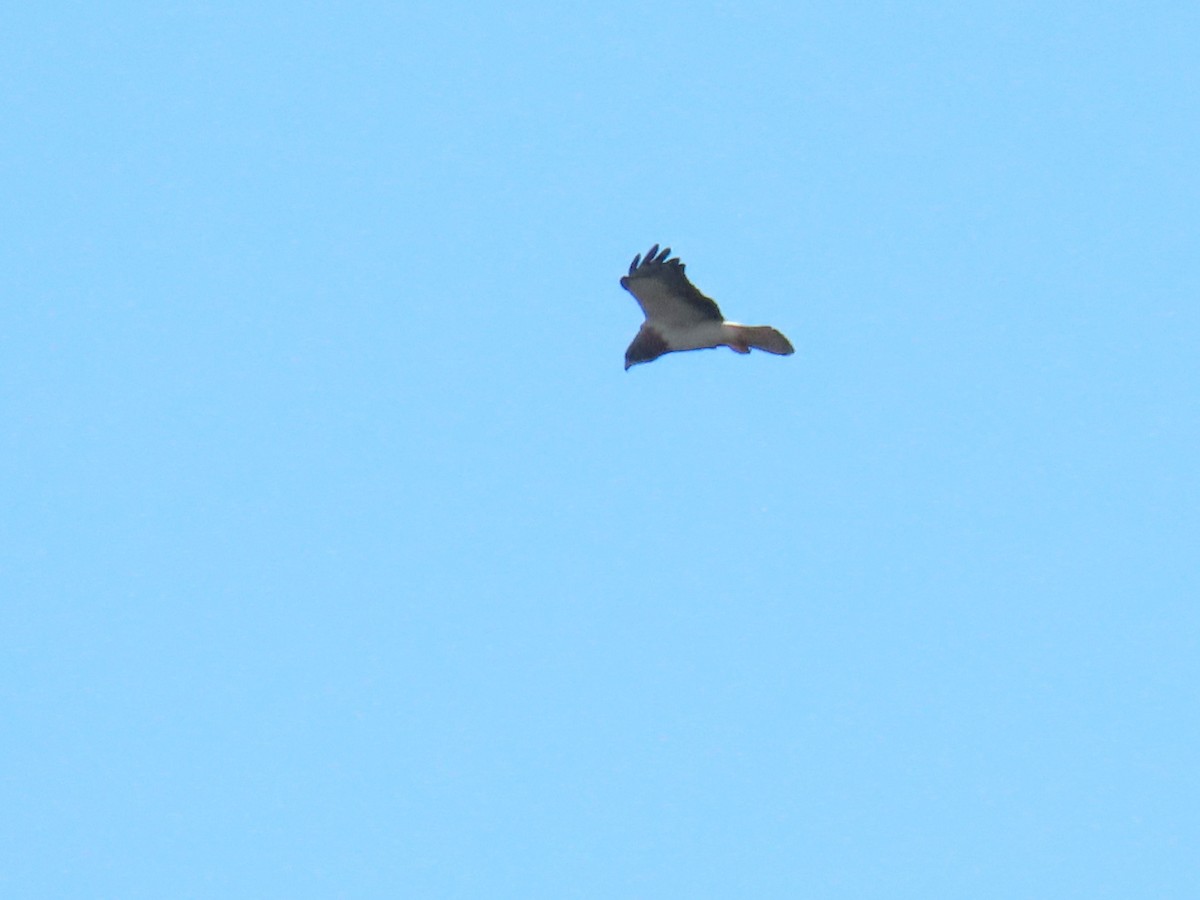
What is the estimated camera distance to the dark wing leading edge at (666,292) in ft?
95.0

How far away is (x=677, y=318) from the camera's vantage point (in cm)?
2973

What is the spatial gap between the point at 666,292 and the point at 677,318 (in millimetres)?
538

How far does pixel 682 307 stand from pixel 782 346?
3.90 ft

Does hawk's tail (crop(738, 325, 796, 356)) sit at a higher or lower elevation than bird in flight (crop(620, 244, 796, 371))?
A: lower

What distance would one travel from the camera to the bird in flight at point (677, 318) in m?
29.0

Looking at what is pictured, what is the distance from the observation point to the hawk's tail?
2905 centimetres

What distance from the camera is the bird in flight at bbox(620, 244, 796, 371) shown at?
1142 inches

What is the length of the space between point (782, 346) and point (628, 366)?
228 centimetres

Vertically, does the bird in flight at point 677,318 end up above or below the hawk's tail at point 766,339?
above

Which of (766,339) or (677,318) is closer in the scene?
(766,339)

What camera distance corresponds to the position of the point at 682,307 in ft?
96.6

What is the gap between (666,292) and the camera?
96.1 feet

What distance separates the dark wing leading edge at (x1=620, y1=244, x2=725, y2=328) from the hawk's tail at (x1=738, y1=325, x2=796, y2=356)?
0.38 meters

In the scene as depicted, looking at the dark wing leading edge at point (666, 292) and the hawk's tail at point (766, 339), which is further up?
the dark wing leading edge at point (666, 292)
